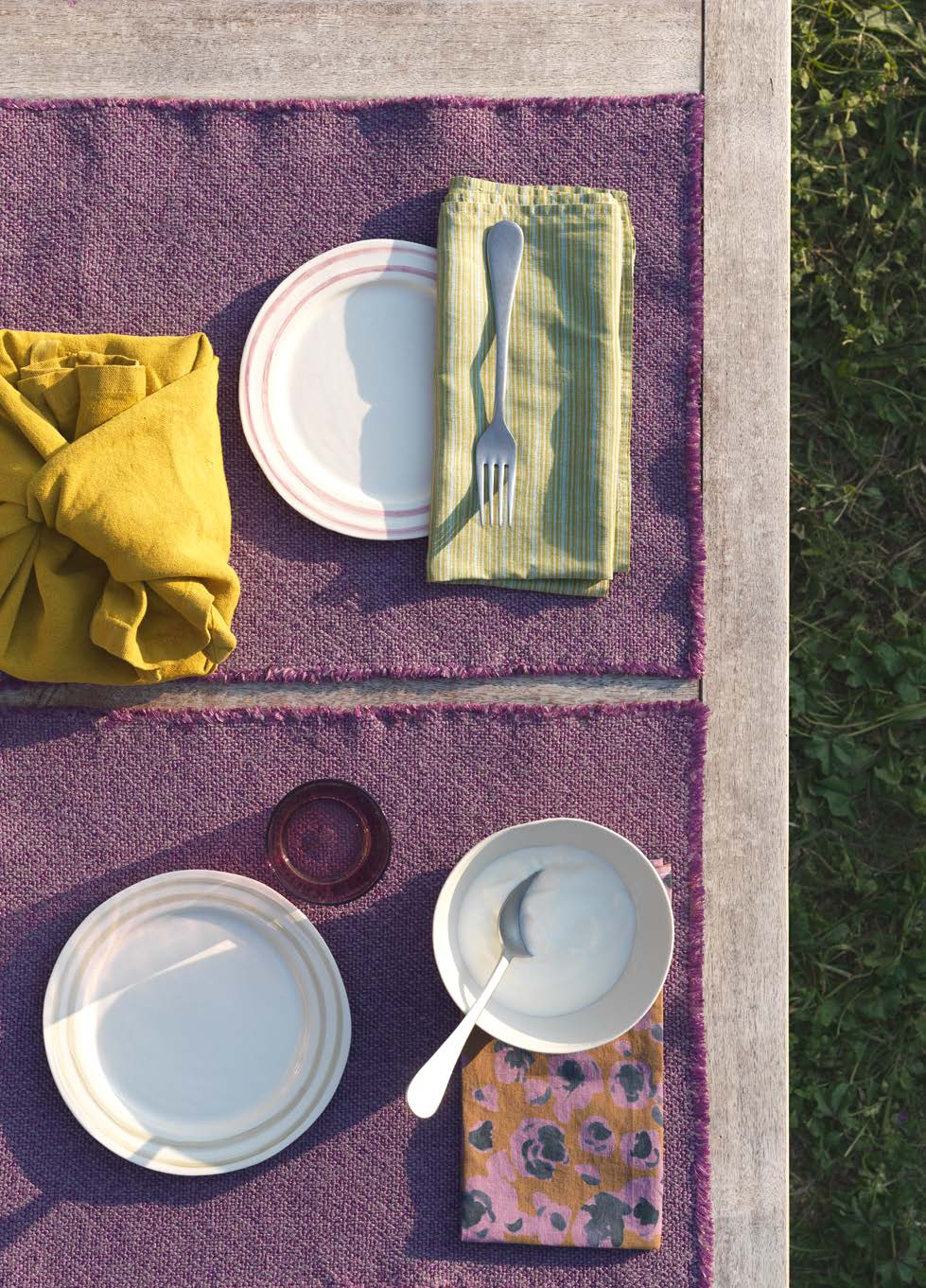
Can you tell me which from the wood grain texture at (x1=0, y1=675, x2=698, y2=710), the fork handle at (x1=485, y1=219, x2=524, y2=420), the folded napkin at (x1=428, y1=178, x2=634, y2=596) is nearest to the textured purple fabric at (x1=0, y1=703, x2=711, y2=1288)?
the wood grain texture at (x1=0, y1=675, x2=698, y2=710)

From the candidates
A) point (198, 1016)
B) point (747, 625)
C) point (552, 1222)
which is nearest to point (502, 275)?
point (747, 625)

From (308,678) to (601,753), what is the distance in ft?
0.79

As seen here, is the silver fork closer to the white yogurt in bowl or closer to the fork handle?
the fork handle

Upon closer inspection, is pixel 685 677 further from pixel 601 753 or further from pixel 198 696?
pixel 198 696

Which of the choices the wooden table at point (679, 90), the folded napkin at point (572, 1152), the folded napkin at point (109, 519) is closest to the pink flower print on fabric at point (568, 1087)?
A: the folded napkin at point (572, 1152)

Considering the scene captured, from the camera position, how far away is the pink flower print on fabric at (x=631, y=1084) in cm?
83

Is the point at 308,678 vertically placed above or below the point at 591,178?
below

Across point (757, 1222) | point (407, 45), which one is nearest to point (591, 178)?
point (407, 45)

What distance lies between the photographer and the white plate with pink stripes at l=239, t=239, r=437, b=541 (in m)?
0.85

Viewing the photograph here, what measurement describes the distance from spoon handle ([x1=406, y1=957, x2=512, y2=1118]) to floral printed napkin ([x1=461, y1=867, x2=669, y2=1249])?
6cm

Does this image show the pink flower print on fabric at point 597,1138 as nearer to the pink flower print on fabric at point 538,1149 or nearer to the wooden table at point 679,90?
the pink flower print on fabric at point 538,1149

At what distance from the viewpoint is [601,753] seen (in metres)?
0.86

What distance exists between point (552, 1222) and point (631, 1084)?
0.12m

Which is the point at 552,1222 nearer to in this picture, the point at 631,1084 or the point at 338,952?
the point at 631,1084
